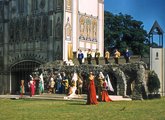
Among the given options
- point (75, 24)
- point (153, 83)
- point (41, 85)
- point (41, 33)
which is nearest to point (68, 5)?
point (75, 24)

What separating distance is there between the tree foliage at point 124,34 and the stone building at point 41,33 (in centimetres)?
1323

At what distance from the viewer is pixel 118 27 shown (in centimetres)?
6172

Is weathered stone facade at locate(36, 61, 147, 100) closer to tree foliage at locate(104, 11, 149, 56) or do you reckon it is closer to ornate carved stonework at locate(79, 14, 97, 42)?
ornate carved stonework at locate(79, 14, 97, 42)

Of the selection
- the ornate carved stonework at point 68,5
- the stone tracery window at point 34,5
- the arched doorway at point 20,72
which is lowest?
the arched doorway at point 20,72

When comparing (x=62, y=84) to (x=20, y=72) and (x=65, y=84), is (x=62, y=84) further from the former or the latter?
(x=20, y=72)

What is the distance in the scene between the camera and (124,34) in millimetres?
60312

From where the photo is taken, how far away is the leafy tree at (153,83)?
33594 mm

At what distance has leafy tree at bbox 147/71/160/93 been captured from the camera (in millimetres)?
33594

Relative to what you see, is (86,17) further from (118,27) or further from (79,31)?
(118,27)

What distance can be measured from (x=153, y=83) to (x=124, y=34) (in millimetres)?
27016

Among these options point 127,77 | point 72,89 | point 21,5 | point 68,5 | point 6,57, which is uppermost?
point 21,5

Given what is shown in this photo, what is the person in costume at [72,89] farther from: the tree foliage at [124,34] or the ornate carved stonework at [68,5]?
the tree foliage at [124,34]

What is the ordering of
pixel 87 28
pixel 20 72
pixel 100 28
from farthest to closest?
pixel 100 28 < pixel 20 72 < pixel 87 28

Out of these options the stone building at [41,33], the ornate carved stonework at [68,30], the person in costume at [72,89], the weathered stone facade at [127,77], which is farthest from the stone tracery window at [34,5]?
the person in costume at [72,89]
